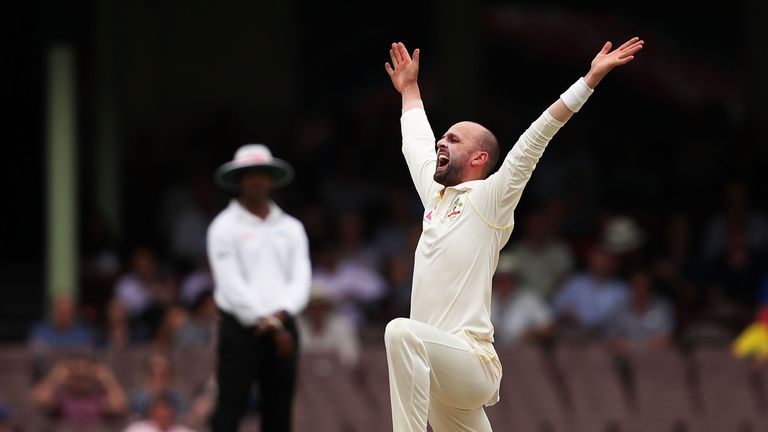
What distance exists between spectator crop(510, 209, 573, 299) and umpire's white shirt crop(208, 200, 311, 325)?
215 inches

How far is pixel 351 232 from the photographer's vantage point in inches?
587

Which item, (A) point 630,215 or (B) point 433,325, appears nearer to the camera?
(B) point 433,325

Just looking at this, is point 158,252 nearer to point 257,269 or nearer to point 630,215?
point 630,215

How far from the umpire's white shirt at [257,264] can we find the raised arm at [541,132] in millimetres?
2387

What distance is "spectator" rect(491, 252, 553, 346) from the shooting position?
13.3 m

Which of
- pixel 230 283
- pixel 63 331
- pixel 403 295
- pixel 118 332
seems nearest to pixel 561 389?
pixel 403 295

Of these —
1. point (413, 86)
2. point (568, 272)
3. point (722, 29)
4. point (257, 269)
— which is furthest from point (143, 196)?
point (413, 86)

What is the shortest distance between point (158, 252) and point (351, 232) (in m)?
1.96

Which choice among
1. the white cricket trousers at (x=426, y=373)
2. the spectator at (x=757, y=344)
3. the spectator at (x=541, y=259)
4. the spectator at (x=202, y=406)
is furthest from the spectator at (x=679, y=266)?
the white cricket trousers at (x=426, y=373)

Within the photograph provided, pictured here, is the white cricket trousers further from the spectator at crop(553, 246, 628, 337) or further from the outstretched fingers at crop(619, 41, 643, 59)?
the spectator at crop(553, 246, 628, 337)

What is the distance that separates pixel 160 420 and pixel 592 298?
415 centimetres

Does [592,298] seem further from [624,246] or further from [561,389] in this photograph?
[561,389]

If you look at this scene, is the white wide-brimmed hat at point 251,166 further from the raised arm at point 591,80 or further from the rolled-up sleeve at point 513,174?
the raised arm at point 591,80

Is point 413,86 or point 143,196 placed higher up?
point 413,86
